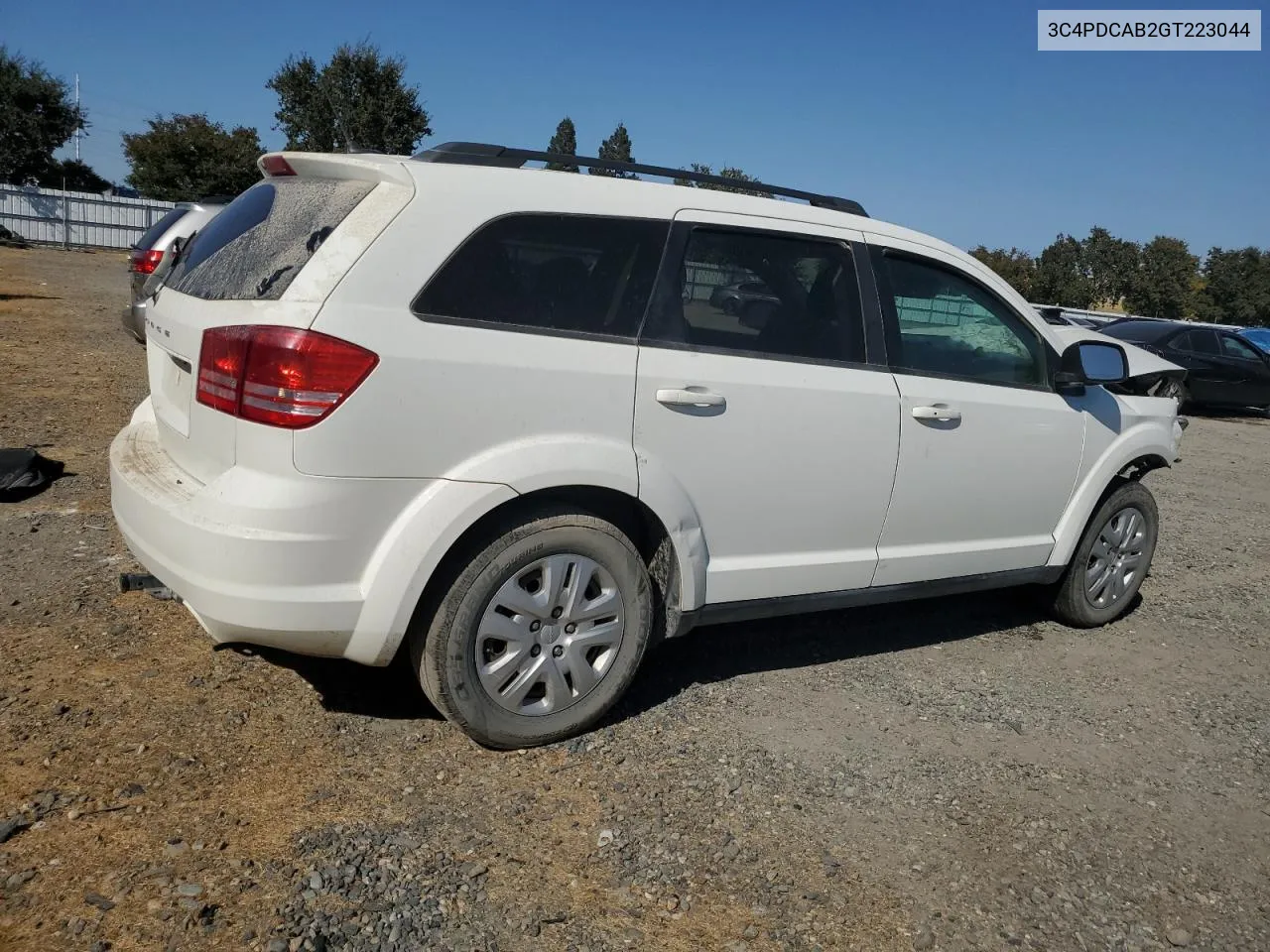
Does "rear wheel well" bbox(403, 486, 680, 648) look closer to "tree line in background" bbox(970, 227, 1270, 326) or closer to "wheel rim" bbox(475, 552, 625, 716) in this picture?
"wheel rim" bbox(475, 552, 625, 716)

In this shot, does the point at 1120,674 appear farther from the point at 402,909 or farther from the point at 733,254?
the point at 402,909

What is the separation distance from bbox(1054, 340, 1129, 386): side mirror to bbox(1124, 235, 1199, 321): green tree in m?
54.2

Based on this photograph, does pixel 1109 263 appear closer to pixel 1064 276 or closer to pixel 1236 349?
pixel 1064 276

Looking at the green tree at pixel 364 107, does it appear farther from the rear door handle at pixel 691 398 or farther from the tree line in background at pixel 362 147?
the rear door handle at pixel 691 398

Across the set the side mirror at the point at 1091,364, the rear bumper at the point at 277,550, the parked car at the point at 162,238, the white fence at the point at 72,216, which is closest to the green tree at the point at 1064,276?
the white fence at the point at 72,216

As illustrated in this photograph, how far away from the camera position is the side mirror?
4.70 metres

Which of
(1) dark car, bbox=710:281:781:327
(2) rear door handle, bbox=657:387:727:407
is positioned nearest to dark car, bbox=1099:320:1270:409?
(1) dark car, bbox=710:281:781:327

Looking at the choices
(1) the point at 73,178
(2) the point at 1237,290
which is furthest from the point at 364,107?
(2) the point at 1237,290

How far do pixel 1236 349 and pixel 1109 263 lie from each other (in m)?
40.8

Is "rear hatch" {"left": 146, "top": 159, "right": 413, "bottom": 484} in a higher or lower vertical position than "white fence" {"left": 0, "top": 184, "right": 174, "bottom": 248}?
lower

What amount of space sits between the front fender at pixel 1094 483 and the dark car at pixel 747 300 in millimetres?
2038

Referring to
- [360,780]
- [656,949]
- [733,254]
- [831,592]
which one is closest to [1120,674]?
[831,592]

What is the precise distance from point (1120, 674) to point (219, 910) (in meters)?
3.95

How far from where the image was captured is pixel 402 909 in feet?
8.63
